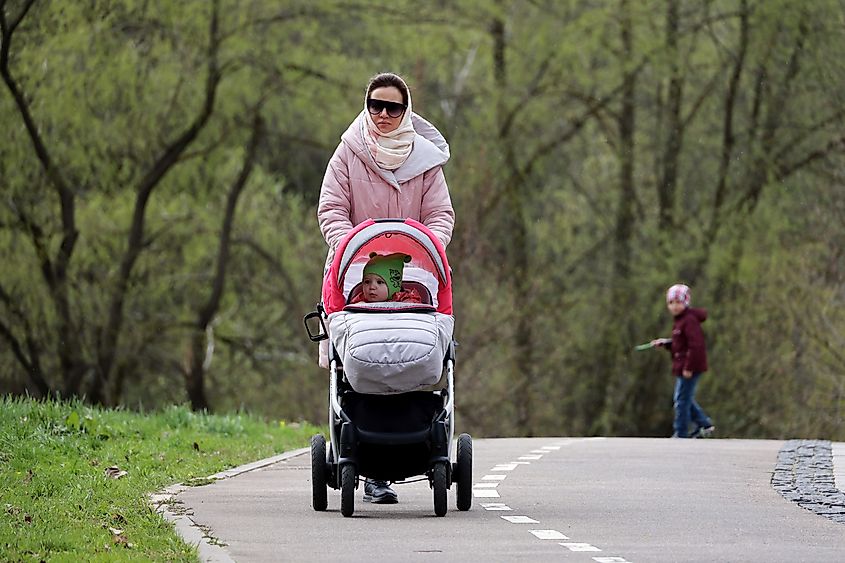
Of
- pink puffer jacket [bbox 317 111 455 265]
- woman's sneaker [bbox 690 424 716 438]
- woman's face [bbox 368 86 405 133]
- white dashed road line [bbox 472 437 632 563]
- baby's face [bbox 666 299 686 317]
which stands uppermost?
woman's face [bbox 368 86 405 133]

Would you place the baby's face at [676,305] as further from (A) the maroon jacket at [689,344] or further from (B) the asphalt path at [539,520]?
(B) the asphalt path at [539,520]

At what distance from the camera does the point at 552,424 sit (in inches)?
1524

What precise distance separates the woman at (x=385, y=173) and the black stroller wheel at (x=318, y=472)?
48 cm

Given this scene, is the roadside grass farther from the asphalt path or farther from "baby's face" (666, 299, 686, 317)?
"baby's face" (666, 299, 686, 317)

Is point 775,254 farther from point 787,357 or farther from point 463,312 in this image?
point 463,312

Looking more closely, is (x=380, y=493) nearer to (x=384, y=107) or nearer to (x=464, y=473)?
(x=464, y=473)

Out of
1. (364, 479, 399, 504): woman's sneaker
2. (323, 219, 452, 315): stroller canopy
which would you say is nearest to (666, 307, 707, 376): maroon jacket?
(364, 479, 399, 504): woman's sneaker

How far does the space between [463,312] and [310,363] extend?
3964 millimetres

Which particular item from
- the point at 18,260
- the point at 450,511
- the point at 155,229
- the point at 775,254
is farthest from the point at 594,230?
the point at 450,511

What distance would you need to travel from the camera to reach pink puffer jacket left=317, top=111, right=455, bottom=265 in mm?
11336

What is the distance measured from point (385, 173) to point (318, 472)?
1.86m

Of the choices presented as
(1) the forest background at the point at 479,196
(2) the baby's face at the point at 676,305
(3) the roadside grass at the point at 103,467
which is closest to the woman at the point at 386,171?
(3) the roadside grass at the point at 103,467

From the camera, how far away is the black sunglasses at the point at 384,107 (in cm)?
1132

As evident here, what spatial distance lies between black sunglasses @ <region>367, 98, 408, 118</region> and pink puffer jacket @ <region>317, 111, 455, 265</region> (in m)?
0.07
